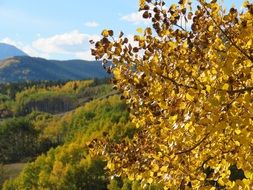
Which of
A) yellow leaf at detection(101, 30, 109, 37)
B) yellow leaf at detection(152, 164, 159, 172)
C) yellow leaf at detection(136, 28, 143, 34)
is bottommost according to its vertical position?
yellow leaf at detection(152, 164, 159, 172)

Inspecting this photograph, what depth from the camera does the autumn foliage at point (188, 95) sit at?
697 centimetres

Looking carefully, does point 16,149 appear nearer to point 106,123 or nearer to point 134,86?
point 106,123

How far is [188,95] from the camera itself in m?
6.96

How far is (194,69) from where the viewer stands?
26.9 feet

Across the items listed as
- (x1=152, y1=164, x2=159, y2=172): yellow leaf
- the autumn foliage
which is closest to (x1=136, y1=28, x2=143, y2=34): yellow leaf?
the autumn foliage

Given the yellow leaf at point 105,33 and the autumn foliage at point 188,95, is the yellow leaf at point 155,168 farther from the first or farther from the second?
the yellow leaf at point 105,33

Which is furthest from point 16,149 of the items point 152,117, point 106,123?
Answer: point 152,117

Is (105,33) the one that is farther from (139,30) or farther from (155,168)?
(155,168)

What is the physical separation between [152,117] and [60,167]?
106969 millimetres

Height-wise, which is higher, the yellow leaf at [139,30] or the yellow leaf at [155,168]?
the yellow leaf at [139,30]

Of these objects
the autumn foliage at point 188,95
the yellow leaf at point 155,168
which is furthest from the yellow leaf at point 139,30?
the yellow leaf at point 155,168

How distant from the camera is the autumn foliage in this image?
22.9ft

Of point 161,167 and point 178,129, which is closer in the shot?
point 178,129

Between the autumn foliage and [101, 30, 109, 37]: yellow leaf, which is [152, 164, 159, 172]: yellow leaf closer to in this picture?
the autumn foliage
